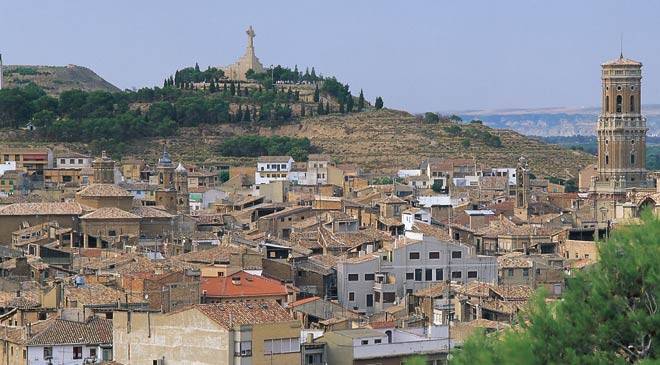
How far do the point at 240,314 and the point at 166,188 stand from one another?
133ft

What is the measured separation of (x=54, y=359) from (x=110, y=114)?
74049 mm

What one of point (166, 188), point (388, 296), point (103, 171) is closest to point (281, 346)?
point (388, 296)

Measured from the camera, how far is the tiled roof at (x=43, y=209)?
2136 inches

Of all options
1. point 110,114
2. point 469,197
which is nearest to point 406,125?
point 110,114

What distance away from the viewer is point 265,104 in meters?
111

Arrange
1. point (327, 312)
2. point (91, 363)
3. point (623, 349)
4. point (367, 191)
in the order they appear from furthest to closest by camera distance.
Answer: point (367, 191)
point (327, 312)
point (91, 363)
point (623, 349)

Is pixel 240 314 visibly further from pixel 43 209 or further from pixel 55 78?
pixel 55 78

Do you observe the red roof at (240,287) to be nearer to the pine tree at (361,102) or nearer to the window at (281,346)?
the window at (281,346)

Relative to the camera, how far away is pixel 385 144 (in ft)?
344

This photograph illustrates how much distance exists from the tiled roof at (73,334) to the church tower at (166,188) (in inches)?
1193

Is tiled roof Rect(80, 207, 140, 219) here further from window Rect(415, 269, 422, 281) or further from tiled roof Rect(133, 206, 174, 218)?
window Rect(415, 269, 422, 281)

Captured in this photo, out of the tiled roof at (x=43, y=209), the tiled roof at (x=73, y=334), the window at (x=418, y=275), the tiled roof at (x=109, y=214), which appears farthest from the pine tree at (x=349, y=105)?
the tiled roof at (x=73, y=334)

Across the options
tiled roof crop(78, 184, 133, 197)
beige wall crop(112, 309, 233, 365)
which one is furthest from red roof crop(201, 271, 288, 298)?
tiled roof crop(78, 184, 133, 197)

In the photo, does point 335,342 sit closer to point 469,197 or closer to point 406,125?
point 469,197
